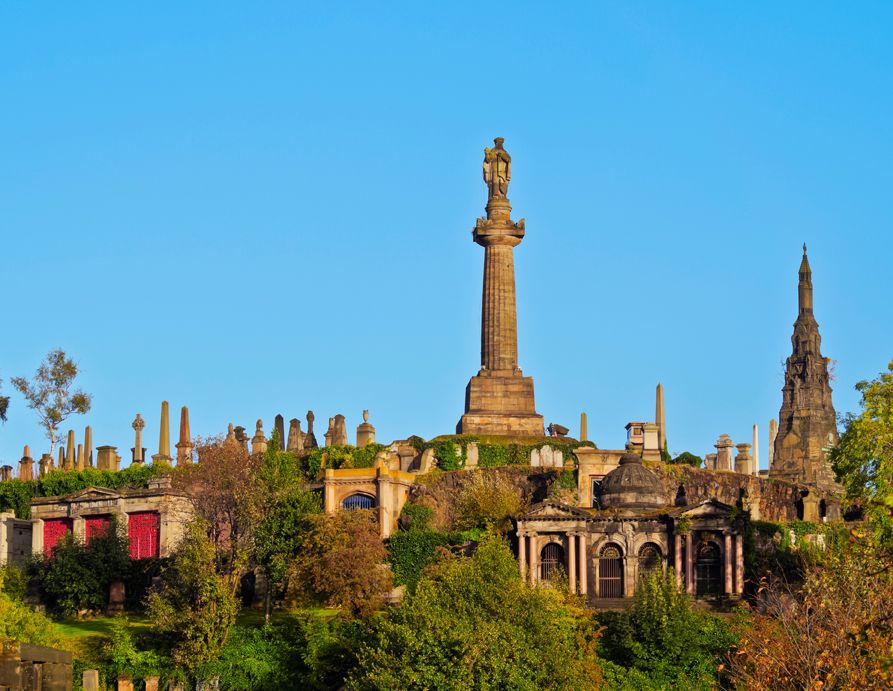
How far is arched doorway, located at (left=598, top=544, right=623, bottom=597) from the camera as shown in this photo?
69.2 m

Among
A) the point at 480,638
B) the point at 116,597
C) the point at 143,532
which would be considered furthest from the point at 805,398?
the point at 480,638

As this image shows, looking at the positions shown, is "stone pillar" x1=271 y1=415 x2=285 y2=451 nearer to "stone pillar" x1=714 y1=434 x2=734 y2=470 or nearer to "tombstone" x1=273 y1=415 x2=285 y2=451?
"tombstone" x1=273 y1=415 x2=285 y2=451

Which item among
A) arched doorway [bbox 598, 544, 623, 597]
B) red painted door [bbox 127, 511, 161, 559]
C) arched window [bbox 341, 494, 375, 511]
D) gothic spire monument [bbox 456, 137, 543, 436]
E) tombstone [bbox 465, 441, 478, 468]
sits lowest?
arched doorway [bbox 598, 544, 623, 597]

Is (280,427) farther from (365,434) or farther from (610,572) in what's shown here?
(610,572)

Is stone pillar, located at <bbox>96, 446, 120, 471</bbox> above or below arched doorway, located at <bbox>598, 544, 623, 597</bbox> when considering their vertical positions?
above

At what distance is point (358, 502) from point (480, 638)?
2214 centimetres

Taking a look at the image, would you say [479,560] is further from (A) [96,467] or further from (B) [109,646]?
(A) [96,467]

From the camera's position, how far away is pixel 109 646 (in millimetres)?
61750

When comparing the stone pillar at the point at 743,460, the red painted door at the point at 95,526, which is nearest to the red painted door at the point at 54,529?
the red painted door at the point at 95,526

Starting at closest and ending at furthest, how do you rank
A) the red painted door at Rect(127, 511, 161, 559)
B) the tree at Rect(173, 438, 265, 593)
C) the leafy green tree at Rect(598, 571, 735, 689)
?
the leafy green tree at Rect(598, 571, 735, 689) < the tree at Rect(173, 438, 265, 593) < the red painted door at Rect(127, 511, 161, 559)

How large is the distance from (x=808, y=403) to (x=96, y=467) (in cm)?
5598

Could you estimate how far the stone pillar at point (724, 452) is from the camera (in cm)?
8438

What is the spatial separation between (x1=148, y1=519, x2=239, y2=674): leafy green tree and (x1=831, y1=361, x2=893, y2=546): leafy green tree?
72.6ft

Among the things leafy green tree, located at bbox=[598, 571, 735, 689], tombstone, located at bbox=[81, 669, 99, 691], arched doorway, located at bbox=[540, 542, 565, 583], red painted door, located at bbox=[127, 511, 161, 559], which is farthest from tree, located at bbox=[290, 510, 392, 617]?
red painted door, located at bbox=[127, 511, 161, 559]
